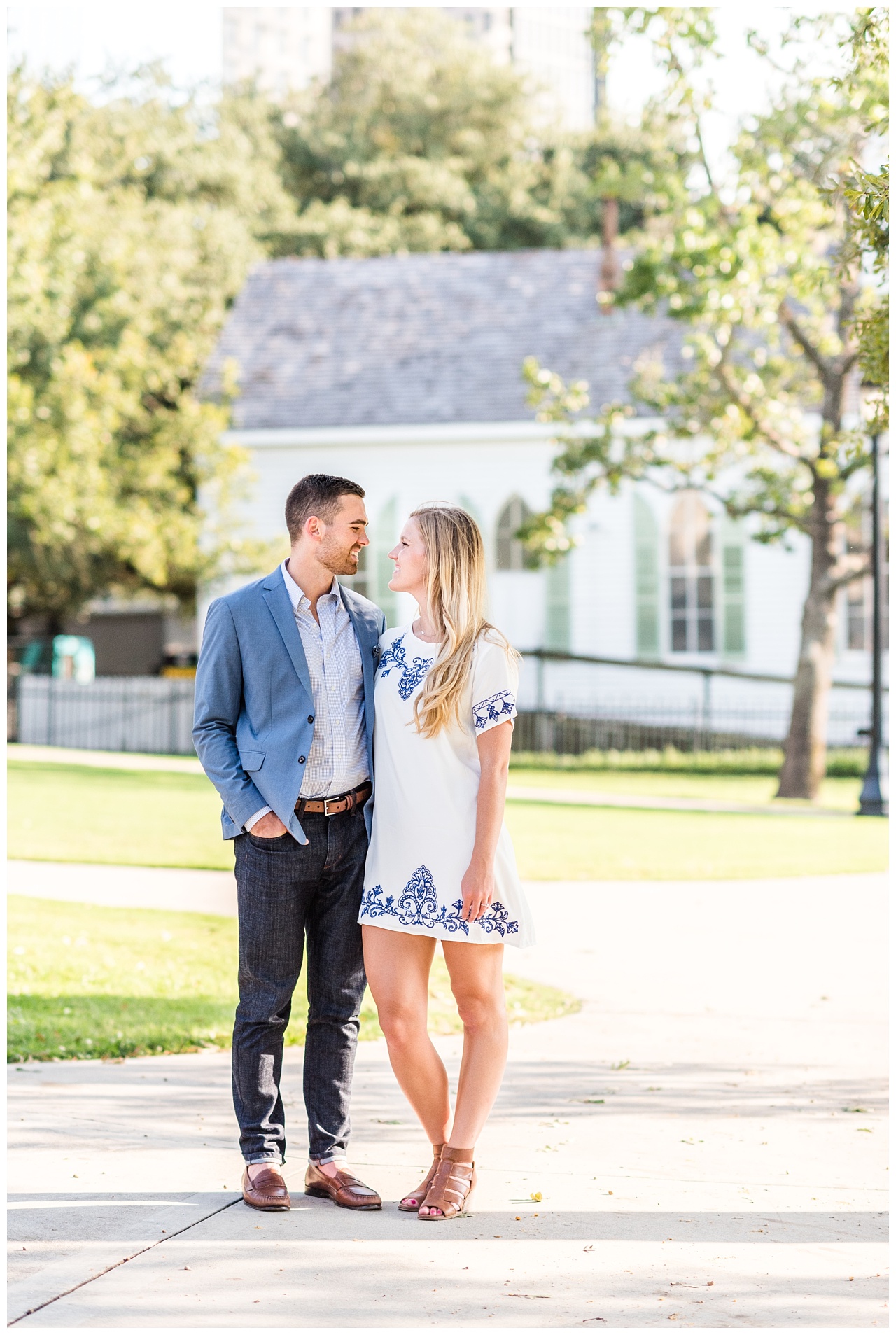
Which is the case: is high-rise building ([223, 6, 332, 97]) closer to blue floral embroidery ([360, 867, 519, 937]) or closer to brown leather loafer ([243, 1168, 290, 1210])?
blue floral embroidery ([360, 867, 519, 937])

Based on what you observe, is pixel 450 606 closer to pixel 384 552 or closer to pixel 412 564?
pixel 412 564

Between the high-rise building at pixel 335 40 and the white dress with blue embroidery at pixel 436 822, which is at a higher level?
the high-rise building at pixel 335 40

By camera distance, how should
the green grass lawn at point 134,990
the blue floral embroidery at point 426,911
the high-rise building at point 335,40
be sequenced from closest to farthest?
the blue floral embroidery at point 426,911 < the green grass lawn at point 134,990 < the high-rise building at point 335,40

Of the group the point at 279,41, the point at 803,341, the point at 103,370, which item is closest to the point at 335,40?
the point at 279,41

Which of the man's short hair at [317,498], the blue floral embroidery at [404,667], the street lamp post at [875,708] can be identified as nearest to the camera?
the blue floral embroidery at [404,667]

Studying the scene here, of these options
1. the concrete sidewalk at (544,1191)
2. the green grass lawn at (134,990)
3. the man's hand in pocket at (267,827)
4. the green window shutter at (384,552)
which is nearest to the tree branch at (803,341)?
the green window shutter at (384,552)

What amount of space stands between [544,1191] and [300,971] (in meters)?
0.99

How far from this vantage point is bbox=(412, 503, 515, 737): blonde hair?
4461mm

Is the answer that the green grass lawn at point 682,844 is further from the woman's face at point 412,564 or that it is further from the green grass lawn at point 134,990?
the woman's face at point 412,564

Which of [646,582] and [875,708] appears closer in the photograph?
[875,708]

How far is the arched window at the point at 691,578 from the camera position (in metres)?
28.5

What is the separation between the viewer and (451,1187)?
4.38m

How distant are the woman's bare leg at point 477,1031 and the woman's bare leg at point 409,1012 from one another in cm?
9

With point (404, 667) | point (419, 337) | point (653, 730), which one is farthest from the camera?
point (419, 337)
